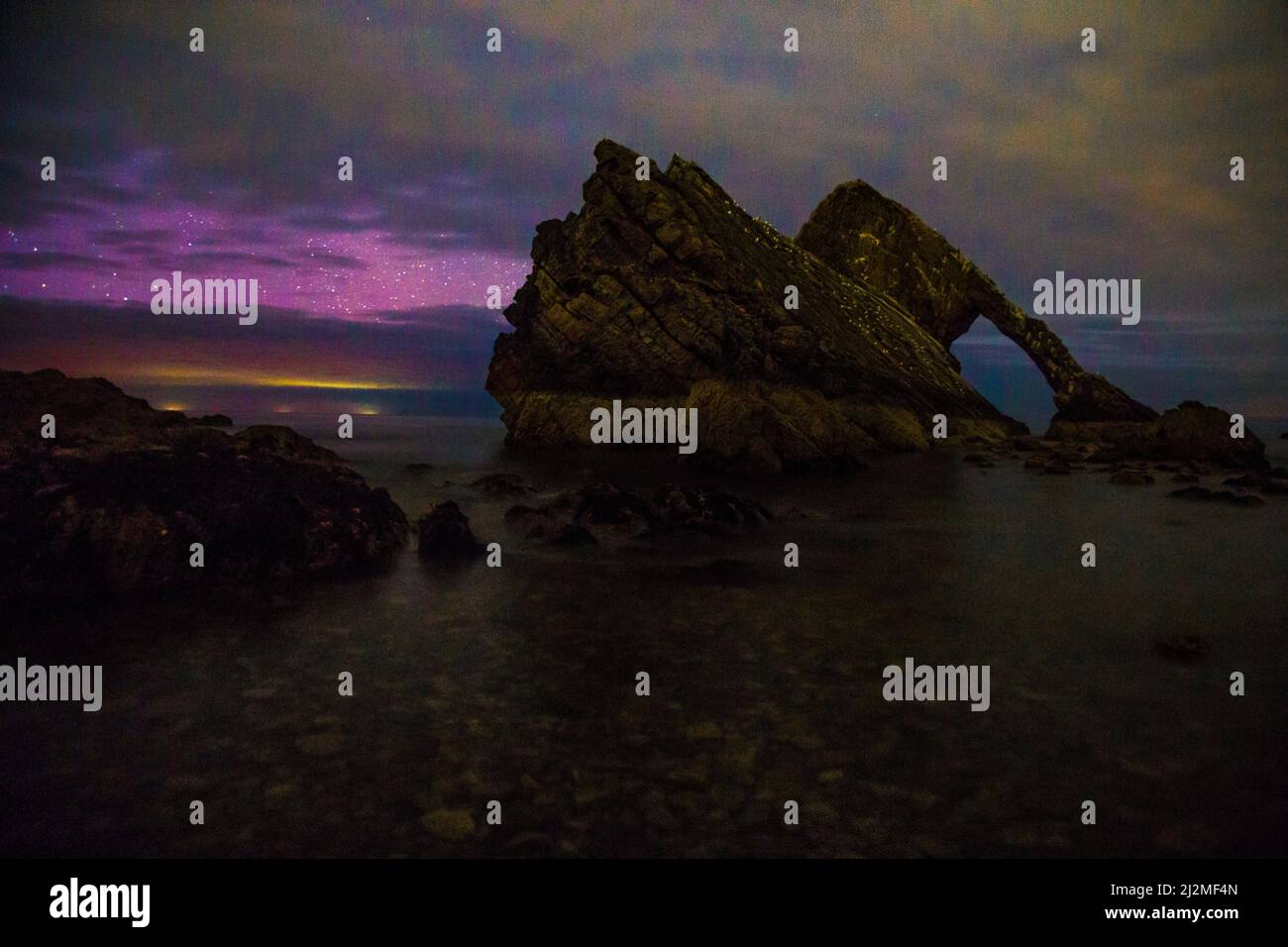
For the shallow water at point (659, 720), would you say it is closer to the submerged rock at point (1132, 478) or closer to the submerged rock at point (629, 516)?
the submerged rock at point (629, 516)

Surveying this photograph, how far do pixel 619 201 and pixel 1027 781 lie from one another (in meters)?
56.6

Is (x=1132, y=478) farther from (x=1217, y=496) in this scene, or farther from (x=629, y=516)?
(x=629, y=516)

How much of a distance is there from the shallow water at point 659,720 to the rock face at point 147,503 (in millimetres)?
1078

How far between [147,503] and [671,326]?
43783 mm

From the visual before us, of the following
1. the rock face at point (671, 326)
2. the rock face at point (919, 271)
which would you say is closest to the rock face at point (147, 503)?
the rock face at point (671, 326)

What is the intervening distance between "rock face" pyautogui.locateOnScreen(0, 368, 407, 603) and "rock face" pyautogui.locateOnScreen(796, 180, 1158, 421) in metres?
76.6

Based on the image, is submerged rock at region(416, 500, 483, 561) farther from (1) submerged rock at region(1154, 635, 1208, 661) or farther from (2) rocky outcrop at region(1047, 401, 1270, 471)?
(2) rocky outcrop at region(1047, 401, 1270, 471)

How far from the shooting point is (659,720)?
25.1ft

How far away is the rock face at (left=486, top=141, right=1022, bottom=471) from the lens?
2080 inches

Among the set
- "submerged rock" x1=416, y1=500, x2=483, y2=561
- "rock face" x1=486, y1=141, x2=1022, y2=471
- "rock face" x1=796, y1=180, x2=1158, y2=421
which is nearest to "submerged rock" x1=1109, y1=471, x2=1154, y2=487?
"rock face" x1=486, y1=141, x2=1022, y2=471

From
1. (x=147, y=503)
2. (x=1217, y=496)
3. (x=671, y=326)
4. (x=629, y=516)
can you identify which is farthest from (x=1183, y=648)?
(x=671, y=326)

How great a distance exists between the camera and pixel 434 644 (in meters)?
10.1
